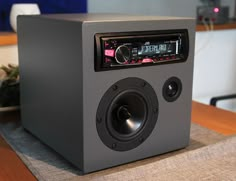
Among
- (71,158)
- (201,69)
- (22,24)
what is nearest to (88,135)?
(71,158)

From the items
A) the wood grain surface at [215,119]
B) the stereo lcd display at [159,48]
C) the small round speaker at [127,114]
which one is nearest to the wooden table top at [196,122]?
the wood grain surface at [215,119]

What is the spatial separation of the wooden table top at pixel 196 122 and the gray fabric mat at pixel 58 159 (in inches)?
0.5

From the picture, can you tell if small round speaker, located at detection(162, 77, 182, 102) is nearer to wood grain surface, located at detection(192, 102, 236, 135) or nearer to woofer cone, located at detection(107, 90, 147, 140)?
woofer cone, located at detection(107, 90, 147, 140)

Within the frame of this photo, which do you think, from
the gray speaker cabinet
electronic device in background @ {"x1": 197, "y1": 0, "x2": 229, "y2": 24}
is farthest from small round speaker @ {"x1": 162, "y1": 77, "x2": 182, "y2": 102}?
electronic device in background @ {"x1": 197, "y1": 0, "x2": 229, "y2": 24}

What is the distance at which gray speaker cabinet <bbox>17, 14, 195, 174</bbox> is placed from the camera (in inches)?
21.9

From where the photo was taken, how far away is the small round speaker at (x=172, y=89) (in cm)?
65

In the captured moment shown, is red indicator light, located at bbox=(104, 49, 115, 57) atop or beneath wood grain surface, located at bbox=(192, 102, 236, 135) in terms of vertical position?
atop

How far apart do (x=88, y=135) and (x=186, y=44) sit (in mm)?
230

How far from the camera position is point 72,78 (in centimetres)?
57

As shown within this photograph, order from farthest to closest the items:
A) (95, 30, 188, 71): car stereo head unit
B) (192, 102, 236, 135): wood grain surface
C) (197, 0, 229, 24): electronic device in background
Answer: (197, 0, 229, 24): electronic device in background → (192, 102, 236, 135): wood grain surface → (95, 30, 188, 71): car stereo head unit

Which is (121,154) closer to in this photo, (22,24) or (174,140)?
(174,140)

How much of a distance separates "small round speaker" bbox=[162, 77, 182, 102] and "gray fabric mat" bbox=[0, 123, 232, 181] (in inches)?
3.9

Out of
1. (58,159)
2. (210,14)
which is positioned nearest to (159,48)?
(58,159)

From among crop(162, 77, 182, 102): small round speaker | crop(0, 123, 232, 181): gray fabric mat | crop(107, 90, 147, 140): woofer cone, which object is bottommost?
crop(0, 123, 232, 181): gray fabric mat
